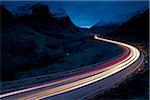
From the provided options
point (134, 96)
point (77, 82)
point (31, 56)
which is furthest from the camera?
point (31, 56)

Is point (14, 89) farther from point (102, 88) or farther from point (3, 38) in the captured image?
point (3, 38)

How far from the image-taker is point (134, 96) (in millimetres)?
28797

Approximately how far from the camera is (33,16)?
196 meters

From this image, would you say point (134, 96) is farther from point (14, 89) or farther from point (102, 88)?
point (14, 89)

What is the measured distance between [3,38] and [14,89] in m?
72.4

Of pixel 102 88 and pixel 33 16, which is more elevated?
pixel 33 16

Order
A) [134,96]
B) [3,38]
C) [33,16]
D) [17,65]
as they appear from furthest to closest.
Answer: [33,16], [3,38], [17,65], [134,96]

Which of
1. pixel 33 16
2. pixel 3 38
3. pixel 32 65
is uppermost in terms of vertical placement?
pixel 33 16

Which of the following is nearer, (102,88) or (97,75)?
(102,88)

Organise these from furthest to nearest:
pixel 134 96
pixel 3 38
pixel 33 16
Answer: pixel 33 16
pixel 3 38
pixel 134 96

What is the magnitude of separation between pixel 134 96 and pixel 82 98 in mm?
5398

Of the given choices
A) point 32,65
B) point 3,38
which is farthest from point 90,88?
point 3,38

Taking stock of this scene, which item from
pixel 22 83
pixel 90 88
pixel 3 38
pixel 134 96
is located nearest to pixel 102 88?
pixel 90 88

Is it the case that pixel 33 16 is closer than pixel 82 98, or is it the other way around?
pixel 82 98
